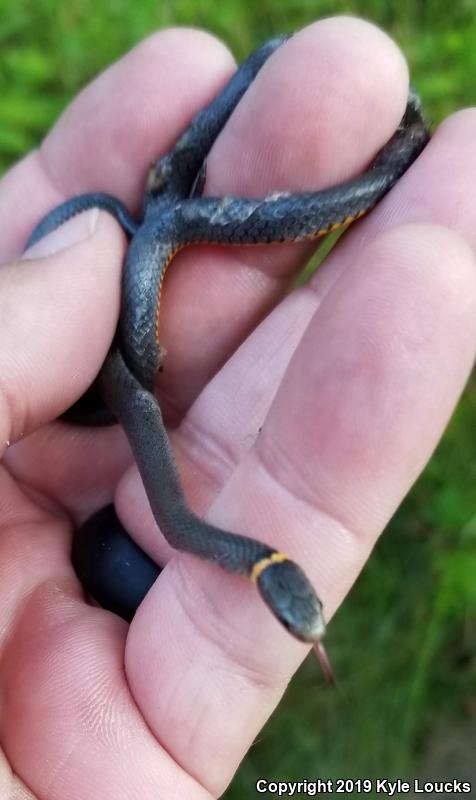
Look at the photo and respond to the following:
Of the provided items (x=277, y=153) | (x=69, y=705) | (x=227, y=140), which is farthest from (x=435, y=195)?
(x=69, y=705)

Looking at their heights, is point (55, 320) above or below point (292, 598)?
above

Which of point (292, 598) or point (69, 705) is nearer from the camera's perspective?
point (292, 598)

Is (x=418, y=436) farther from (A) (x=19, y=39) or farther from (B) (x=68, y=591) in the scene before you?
(A) (x=19, y=39)

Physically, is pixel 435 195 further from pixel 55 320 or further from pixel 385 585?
pixel 385 585

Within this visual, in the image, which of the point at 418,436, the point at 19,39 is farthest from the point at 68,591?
the point at 19,39

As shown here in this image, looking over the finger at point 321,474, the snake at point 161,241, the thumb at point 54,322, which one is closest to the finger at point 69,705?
the finger at point 321,474

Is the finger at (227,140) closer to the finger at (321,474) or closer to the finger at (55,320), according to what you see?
the finger at (55,320)
